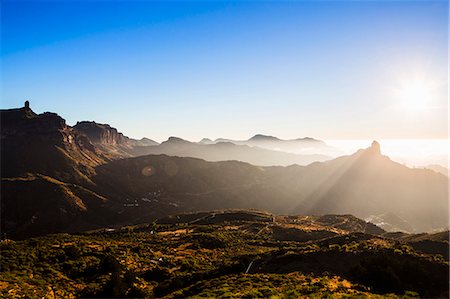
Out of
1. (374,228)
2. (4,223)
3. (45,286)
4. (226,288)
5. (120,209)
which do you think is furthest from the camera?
(120,209)

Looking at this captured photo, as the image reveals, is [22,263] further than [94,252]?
No

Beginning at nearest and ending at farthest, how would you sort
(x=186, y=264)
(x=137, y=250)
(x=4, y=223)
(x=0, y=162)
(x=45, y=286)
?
1. (x=45, y=286)
2. (x=186, y=264)
3. (x=137, y=250)
4. (x=4, y=223)
5. (x=0, y=162)

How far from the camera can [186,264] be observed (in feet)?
154

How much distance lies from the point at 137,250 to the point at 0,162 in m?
176

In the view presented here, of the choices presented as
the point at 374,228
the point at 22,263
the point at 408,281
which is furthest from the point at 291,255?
the point at 374,228

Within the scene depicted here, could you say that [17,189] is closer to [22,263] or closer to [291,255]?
[22,263]

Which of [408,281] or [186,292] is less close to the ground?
[408,281]

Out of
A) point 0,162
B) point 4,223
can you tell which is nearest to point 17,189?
point 4,223

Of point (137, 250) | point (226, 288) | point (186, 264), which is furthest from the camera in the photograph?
point (137, 250)

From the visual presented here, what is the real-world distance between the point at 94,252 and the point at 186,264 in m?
14.6

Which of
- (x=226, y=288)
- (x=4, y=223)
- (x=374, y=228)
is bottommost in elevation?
(x=4, y=223)

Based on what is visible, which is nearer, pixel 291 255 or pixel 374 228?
pixel 291 255

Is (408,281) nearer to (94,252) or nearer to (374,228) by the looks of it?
(94,252)

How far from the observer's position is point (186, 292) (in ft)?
109
